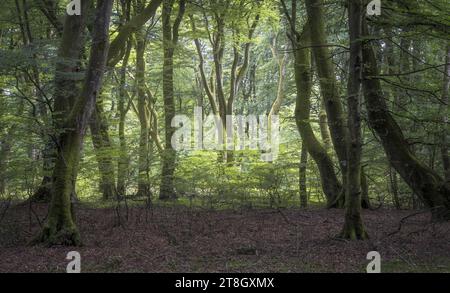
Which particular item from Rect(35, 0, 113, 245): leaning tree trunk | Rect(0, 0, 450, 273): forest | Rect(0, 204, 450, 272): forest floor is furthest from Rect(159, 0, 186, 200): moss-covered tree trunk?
Rect(35, 0, 113, 245): leaning tree trunk

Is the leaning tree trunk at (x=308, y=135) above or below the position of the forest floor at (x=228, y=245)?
above

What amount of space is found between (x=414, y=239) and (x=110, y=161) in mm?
8220

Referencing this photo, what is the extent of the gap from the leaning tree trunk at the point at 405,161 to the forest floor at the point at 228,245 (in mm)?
525

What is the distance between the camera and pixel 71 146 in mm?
8133

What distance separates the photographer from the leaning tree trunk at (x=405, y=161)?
373 inches

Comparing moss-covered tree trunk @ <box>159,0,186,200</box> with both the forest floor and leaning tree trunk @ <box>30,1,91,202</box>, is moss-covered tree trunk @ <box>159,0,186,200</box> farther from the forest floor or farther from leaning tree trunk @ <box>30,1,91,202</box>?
leaning tree trunk @ <box>30,1,91,202</box>

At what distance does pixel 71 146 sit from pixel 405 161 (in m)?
6.94

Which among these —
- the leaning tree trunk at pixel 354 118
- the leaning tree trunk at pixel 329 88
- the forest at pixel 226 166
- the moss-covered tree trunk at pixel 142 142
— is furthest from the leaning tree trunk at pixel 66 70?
the leaning tree trunk at pixel 329 88

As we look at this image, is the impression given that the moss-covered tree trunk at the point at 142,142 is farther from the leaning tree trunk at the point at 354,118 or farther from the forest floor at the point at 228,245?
the leaning tree trunk at the point at 354,118

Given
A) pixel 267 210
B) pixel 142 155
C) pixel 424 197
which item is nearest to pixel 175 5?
pixel 142 155

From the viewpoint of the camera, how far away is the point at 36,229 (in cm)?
943

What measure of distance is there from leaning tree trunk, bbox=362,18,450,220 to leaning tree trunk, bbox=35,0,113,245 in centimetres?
513

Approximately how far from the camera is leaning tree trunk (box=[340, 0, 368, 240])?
772 centimetres
